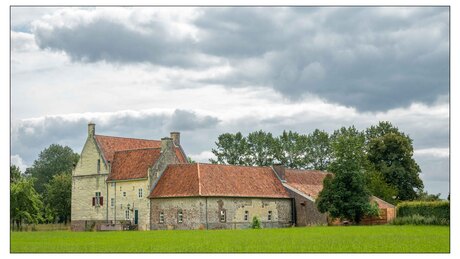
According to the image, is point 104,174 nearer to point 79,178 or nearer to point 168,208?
point 79,178

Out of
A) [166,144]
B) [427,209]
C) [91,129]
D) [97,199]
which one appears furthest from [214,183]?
[427,209]

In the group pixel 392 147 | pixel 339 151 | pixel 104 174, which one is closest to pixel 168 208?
pixel 104 174

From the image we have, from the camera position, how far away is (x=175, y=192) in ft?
211

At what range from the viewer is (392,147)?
84125 mm

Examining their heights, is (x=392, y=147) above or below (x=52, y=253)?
above

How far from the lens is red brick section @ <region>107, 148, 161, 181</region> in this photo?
6838 cm

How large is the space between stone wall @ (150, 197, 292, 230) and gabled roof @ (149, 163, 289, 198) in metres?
0.51

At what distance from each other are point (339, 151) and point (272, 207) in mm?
9290

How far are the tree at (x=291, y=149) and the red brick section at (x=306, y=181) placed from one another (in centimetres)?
1555

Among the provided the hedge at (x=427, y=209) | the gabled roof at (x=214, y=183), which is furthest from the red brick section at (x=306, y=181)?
the hedge at (x=427, y=209)

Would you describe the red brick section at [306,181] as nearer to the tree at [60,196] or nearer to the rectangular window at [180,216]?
the rectangular window at [180,216]

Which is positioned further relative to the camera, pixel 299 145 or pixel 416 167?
pixel 299 145
